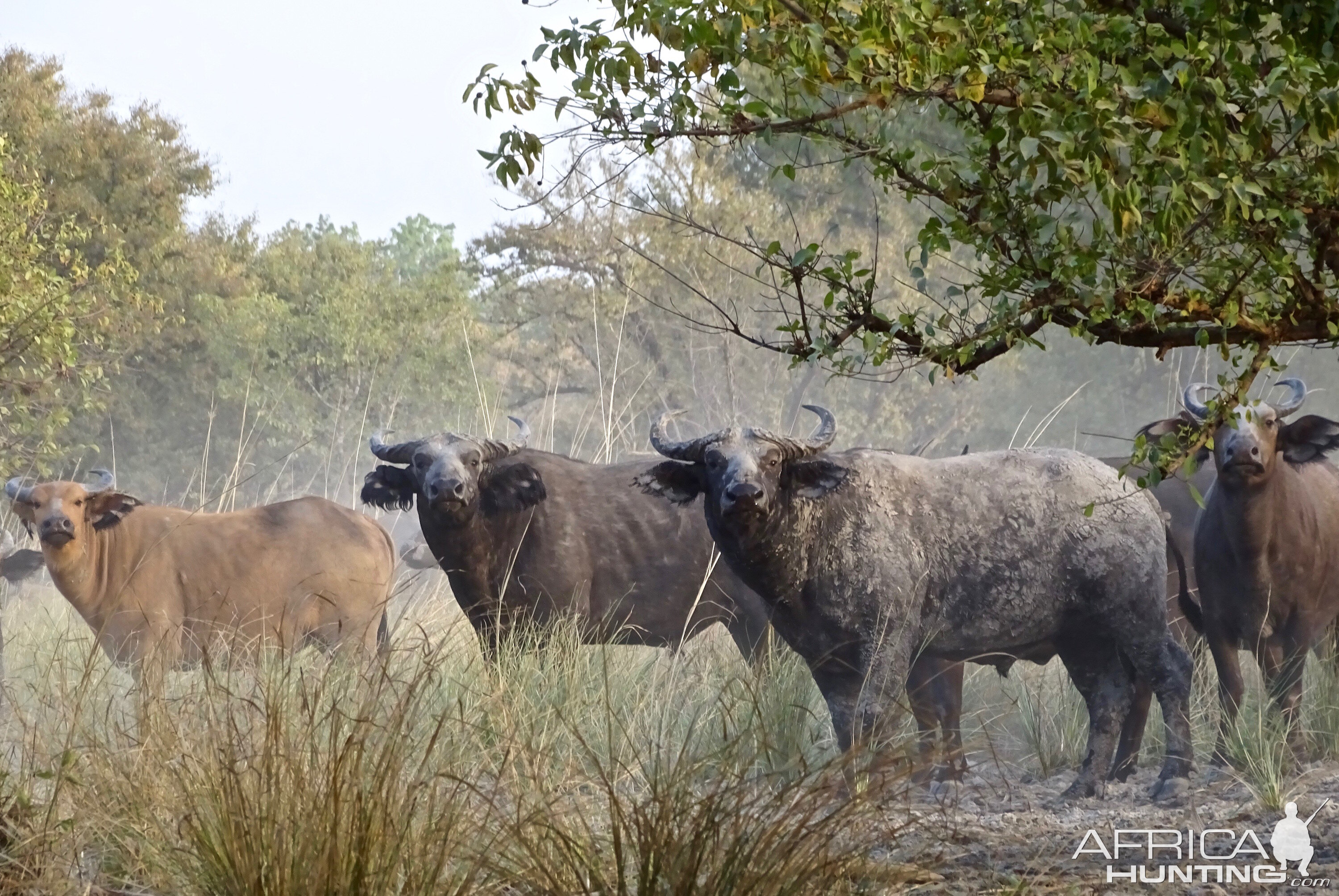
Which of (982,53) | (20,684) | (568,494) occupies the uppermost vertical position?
(982,53)

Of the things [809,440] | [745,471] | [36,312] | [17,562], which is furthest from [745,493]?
[17,562]

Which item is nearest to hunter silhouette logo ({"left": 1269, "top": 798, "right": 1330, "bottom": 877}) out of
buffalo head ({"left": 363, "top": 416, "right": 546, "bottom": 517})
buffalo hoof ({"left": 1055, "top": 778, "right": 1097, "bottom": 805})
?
buffalo hoof ({"left": 1055, "top": 778, "right": 1097, "bottom": 805})

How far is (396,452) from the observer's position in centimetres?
868

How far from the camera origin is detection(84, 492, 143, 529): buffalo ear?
32.9 ft

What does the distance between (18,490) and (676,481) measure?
568 cm

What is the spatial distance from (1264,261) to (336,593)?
7.70 meters

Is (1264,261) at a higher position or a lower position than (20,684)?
higher

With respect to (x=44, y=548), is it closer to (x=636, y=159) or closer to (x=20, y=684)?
(x=20, y=684)

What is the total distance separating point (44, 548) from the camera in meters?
9.73

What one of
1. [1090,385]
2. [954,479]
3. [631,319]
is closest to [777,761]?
[954,479]

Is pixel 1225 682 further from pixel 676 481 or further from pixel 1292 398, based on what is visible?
pixel 676 481

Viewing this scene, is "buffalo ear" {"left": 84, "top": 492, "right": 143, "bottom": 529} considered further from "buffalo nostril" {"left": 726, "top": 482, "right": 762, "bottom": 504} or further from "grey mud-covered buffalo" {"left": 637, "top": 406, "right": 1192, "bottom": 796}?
"buffalo nostril" {"left": 726, "top": 482, "right": 762, "bottom": 504}

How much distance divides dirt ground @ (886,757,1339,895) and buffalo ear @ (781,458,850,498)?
1.43 m

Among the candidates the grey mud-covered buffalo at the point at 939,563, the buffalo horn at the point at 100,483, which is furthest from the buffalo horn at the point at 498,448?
the buffalo horn at the point at 100,483
